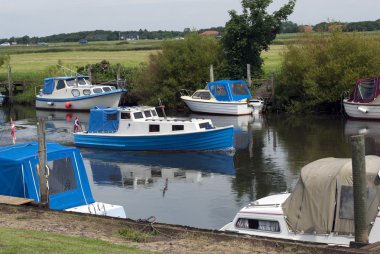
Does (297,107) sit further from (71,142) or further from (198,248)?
(198,248)

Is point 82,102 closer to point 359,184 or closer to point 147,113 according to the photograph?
point 147,113

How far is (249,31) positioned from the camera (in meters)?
61.2

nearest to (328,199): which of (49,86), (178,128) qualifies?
(178,128)

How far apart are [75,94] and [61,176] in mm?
42909

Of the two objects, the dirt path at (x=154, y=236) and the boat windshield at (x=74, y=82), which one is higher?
the boat windshield at (x=74, y=82)

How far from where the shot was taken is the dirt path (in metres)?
14.6

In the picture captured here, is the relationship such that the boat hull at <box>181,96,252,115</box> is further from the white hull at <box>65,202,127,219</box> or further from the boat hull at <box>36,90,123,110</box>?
the white hull at <box>65,202,127,219</box>

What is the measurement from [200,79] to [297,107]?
10.2m

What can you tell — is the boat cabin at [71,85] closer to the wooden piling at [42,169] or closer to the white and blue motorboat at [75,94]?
the white and blue motorboat at [75,94]

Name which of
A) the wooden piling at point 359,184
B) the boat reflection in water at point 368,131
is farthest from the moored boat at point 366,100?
the wooden piling at point 359,184

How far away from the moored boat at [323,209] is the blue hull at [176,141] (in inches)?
800

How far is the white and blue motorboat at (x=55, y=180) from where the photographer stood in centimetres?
2170

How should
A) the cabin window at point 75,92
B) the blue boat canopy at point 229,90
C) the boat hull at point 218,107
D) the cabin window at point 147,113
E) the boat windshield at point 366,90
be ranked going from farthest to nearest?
1. the cabin window at point 75,92
2. the blue boat canopy at point 229,90
3. the boat hull at point 218,107
4. the boat windshield at point 366,90
5. the cabin window at point 147,113

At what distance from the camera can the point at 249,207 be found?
18.7 metres
